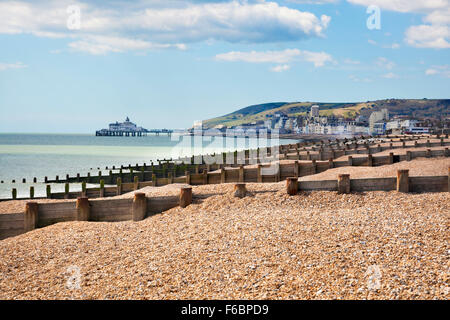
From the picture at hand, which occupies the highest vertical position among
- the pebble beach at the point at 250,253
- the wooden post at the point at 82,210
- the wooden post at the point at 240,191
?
the wooden post at the point at 240,191

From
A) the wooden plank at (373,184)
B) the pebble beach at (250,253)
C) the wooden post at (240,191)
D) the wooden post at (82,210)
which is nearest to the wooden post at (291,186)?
the pebble beach at (250,253)

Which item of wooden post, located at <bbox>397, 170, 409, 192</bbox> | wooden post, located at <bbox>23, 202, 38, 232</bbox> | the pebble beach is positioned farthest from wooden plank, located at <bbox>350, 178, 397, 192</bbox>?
wooden post, located at <bbox>23, 202, 38, 232</bbox>

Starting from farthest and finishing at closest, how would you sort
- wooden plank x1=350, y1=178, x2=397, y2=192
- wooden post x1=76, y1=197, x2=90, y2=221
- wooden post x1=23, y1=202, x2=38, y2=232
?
wooden plank x1=350, y1=178, x2=397, y2=192, wooden post x1=76, y1=197, x2=90, y2=221, wooden post x1=23, y1=202, x2=38, y2=232

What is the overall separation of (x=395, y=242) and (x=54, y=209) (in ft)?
32.7

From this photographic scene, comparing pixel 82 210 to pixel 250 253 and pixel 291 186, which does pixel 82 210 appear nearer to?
pixel 250 253

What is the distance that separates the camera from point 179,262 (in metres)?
10.3

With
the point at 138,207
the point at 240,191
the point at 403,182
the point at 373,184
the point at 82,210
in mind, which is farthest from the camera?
the point at 373,184

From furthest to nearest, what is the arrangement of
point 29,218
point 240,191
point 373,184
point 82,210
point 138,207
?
point 373,184 → point 240,191 → point 138,207 → point 82,210 → point 29,218

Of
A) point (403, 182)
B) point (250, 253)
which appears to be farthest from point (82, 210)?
point (403, 182)

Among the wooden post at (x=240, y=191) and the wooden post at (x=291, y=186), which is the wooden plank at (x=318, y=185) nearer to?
the wooden post at (x=291, y=186)

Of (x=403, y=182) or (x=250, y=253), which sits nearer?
(x=250, y=253)

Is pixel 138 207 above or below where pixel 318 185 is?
below

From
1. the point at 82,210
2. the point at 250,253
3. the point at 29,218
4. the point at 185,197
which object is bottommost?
the point at 250,253

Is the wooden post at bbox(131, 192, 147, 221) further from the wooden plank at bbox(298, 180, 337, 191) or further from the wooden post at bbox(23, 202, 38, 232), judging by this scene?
the wooden plank at bbox(298, 180, 337, 191)
